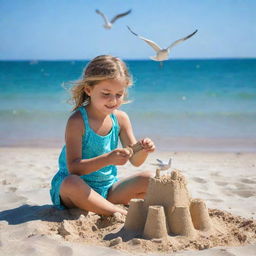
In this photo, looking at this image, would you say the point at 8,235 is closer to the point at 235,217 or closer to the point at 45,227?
the point at 45,227

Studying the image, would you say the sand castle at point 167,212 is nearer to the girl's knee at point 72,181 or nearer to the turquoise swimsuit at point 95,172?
the girl's knee at point 72,181

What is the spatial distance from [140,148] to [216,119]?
767cm

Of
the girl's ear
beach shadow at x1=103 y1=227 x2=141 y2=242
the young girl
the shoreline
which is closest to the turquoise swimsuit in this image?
the young girl

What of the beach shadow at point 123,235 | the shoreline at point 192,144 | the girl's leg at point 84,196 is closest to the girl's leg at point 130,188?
the girl's leg at point 84,196

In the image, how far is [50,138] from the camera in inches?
314

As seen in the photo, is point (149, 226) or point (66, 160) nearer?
point (149, 226)

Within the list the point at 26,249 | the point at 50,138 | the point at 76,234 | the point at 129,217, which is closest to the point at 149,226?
the point at 129,217

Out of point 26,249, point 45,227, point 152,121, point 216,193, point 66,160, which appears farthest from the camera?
point 152,121

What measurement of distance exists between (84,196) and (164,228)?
689 millimetres

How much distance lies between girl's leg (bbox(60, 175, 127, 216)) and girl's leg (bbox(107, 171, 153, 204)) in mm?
247

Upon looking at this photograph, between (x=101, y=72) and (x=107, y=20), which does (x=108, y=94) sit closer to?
(x=101, y=72)

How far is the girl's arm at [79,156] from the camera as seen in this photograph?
280 centimetres

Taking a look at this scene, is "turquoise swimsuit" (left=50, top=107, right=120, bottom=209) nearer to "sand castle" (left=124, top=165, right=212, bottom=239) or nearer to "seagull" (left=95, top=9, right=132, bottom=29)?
"sand castle" (left=124, top=165, right=212, bottom=239)

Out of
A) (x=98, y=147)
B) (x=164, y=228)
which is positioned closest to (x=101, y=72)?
(x=98, y=147)
